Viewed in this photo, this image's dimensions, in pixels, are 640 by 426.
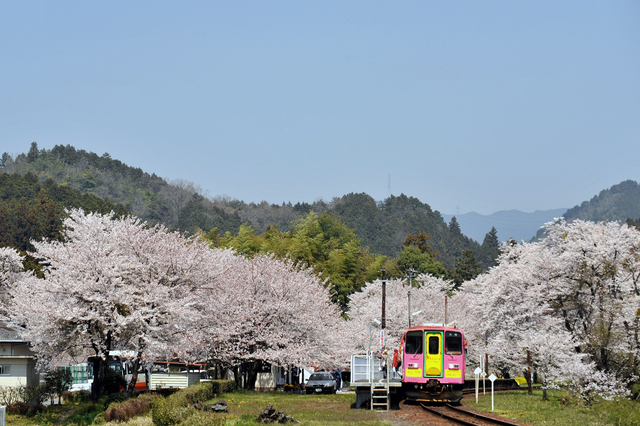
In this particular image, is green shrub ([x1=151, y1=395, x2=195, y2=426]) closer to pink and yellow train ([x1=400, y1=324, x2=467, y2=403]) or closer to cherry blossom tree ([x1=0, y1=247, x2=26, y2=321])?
pink and yellow train ([x1=400, y1=324, x2=467, y2=403])

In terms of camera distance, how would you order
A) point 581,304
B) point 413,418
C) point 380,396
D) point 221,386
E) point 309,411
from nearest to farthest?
1. point 413,418
2. point 309,411
3. point 380,396
4. point 221,386
5. point 581,304

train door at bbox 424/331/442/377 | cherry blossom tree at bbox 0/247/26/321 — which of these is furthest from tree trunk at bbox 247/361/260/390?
cherry blossom tree at bbox 0/247/26/321

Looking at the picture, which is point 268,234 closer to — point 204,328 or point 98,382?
point 204,328

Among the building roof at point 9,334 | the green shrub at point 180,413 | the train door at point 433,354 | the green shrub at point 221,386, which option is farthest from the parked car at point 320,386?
the building roof at point 9,334

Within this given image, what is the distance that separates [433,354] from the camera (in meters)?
25.1

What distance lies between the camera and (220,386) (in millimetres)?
29500

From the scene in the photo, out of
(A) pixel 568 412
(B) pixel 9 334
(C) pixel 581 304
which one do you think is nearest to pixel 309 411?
(A) pixel 568 412

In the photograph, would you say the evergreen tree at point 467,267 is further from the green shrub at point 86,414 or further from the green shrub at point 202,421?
the green shrub at point 202,421

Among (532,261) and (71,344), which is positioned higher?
(532,261)

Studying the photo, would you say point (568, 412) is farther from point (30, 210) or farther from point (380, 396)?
point (30, 210)

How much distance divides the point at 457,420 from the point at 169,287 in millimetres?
15013

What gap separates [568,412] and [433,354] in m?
5.69

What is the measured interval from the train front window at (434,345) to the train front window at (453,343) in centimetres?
33

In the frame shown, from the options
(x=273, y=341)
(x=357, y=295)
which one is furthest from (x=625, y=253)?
(x=357, y=295)
